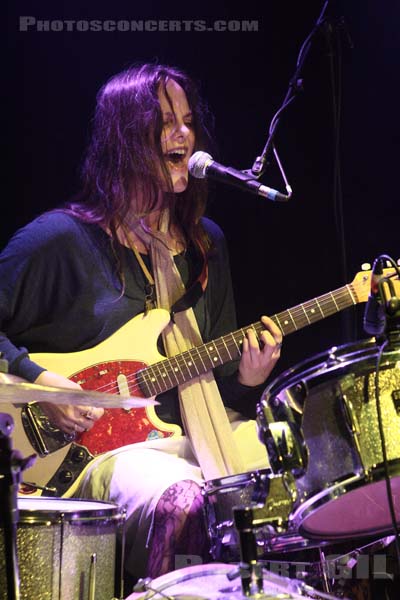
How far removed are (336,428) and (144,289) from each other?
1684 mm

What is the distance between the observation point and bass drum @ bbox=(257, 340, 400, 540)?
1.86 meters

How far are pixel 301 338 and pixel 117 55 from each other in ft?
5.20

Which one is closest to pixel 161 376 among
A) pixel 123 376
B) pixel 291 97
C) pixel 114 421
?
pixel 123 376

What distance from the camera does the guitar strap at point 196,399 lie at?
10.6ft

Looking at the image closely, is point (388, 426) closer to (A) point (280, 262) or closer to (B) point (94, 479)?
(B) point (94, 479)

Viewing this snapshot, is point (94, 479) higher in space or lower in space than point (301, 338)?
lower

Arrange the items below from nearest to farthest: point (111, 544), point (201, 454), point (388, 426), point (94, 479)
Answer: point (388, 426)
point (111, 544)
point (94, 479)
point (201, 454)

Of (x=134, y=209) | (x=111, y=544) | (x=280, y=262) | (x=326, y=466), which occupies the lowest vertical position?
(x=111, y=544)

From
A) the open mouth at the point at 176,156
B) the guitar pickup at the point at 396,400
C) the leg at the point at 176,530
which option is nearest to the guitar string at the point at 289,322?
the leg at the point at 176,530

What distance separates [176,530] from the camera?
273 centimetres

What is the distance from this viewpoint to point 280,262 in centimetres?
372

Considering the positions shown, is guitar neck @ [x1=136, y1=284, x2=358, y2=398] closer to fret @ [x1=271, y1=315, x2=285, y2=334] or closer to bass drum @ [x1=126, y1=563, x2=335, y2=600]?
fret @ [x1=271, y1=315, x2=285, y2=334]

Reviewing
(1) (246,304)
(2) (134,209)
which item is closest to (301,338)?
(1) (246,304)

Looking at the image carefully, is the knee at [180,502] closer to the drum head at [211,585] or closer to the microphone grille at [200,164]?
the drum head at [211,585]
